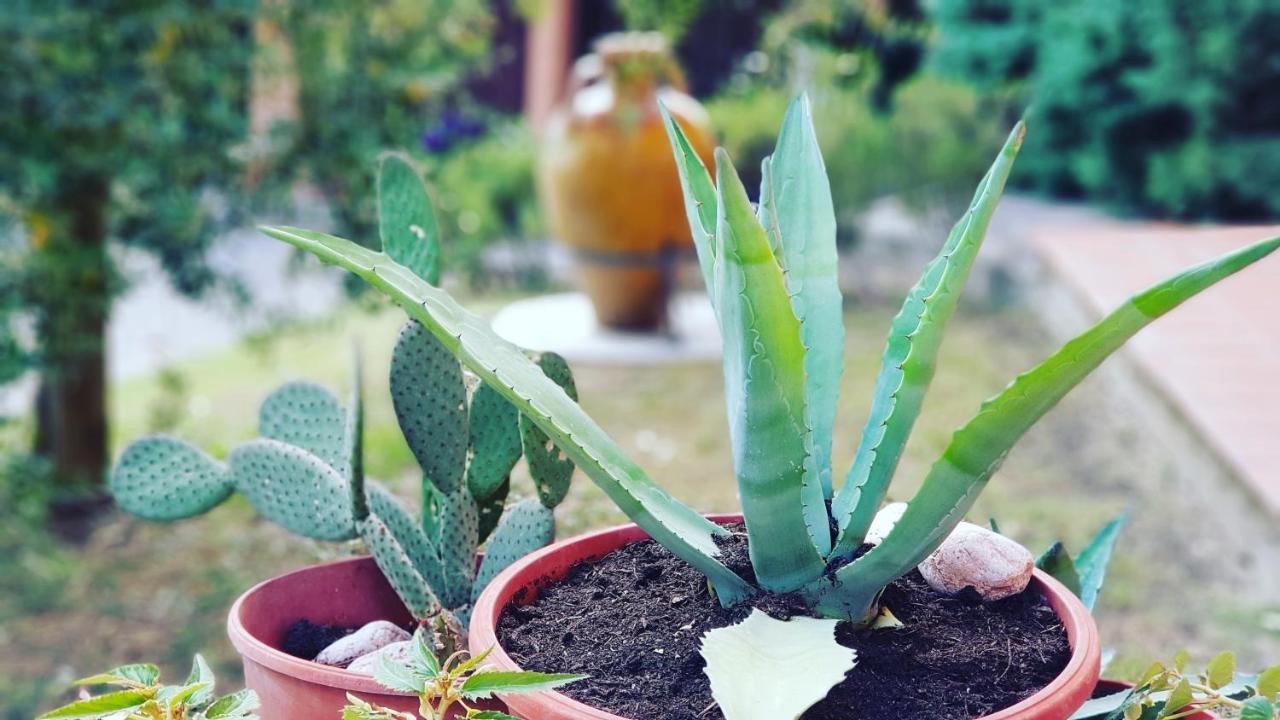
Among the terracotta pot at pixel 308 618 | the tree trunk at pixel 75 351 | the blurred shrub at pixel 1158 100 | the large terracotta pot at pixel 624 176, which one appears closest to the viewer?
the terracotta pot at pixel 308 618

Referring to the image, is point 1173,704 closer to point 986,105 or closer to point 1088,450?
point 1088,450

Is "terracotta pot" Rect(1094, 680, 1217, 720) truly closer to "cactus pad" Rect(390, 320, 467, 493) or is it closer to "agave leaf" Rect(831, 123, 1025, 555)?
"agave leaf" Rect(831, 123, 1025, 555)

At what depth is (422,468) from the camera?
124cm

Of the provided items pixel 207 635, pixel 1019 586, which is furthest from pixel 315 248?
pixel 207 635

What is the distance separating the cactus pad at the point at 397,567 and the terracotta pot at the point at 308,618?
0.39 feet

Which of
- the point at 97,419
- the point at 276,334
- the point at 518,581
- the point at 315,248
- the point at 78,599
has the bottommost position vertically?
the point at 78,599

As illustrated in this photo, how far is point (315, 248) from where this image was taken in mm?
879

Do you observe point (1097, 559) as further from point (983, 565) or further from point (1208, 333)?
point (1208, 333)

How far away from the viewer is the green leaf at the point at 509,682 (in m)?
0.84

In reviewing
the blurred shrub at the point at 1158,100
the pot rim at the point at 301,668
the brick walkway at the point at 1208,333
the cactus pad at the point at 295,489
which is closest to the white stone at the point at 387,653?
the pot rim at the point at 301,668

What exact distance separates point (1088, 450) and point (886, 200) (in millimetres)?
3499

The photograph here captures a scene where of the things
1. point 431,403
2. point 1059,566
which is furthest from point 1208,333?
point 431,403

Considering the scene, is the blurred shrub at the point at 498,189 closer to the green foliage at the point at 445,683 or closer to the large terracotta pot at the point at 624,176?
the large terracotta pot at the point at 624,176

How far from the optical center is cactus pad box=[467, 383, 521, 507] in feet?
4.11
